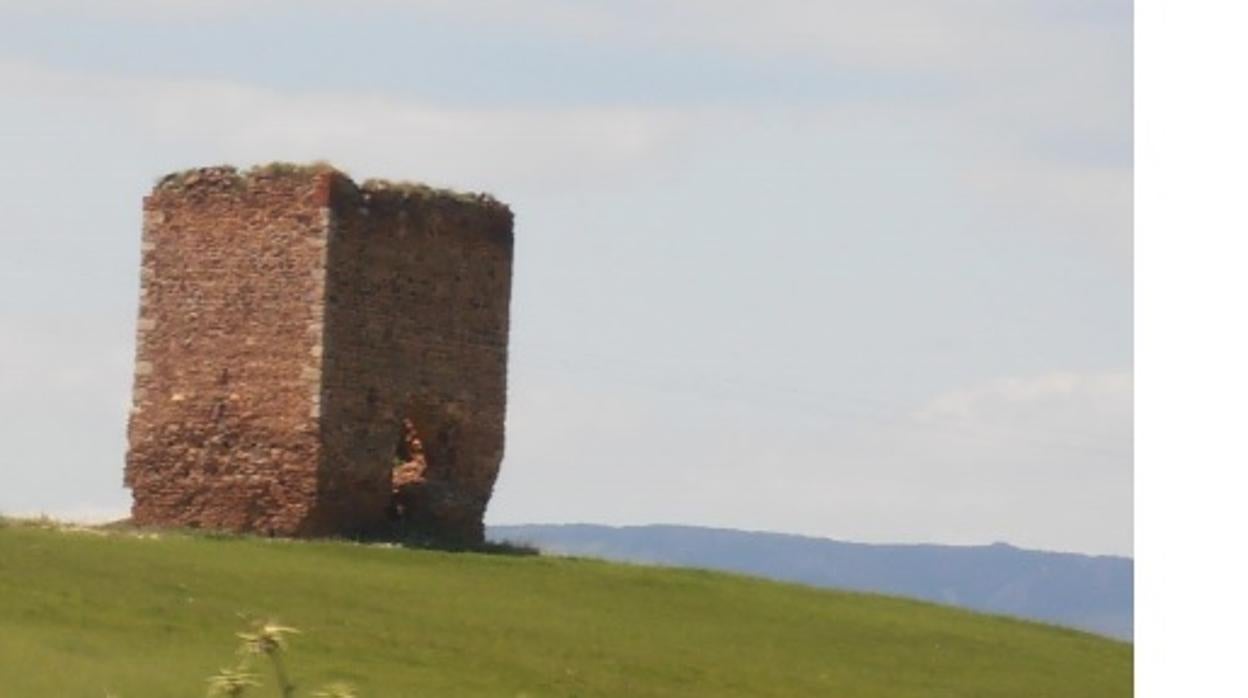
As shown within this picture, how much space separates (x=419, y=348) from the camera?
3603 cm

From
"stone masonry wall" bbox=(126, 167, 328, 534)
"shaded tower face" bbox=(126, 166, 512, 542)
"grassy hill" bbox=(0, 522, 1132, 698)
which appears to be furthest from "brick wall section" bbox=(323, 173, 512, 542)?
"grassy hill" bbox=(0, 522, 1132, 698)

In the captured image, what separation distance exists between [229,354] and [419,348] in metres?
2.59

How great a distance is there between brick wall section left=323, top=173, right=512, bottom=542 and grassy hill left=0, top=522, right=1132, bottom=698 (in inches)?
95.2

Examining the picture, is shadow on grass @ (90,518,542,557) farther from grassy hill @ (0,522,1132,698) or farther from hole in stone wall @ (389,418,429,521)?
grassy hill @ (0,522,1132,698)

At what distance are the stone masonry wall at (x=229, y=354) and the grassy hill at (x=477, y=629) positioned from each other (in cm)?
201

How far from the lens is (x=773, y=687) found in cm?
2450

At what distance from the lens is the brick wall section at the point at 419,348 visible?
115 feet

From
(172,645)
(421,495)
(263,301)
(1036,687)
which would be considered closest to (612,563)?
(421,495)

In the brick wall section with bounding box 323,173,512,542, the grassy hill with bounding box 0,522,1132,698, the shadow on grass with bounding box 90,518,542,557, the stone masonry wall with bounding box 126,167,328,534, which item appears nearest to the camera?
the grassy hill with bounding box 0,522,1132,698

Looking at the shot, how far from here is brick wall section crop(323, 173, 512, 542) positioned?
35094mm

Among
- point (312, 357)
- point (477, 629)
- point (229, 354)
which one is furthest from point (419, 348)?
point (477, 629)

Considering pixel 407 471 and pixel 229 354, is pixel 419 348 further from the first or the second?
pixel 229 354
